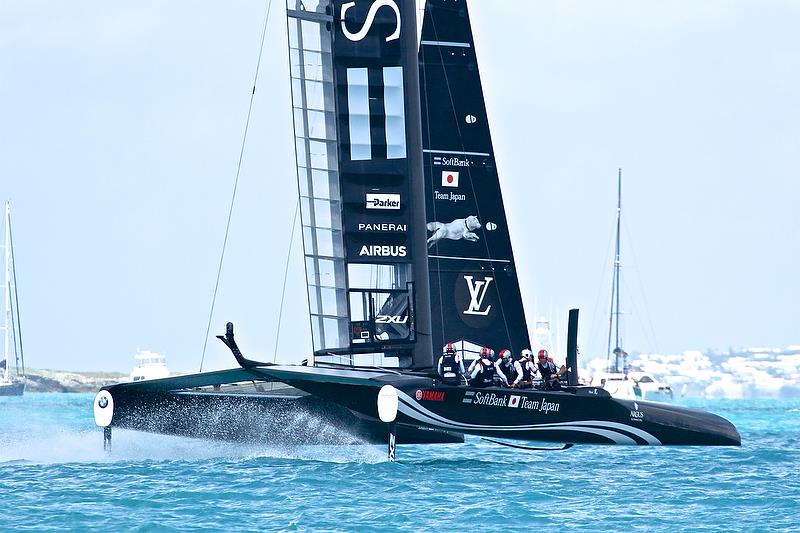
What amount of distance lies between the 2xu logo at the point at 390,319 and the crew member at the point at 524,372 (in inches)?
67.6

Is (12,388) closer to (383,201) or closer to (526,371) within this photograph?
(383,201)

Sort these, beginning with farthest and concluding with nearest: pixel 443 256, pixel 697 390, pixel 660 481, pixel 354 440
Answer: pixel 697 390, pixel 443 256, pixel 354 440, pixel 660 481

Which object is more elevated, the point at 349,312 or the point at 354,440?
the point at 349,312

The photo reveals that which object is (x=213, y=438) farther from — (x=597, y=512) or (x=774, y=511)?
(x=774, y=511)

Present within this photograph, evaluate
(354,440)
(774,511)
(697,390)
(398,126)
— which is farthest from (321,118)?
(697,390)

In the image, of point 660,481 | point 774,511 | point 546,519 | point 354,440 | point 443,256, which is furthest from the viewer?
point 443,256

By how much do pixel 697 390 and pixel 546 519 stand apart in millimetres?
171478

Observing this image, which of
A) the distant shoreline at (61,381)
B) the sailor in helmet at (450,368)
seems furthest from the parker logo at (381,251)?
the distant shoreline at (61,381)

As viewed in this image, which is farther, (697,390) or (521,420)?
(697,390)

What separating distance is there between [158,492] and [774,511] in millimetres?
6851

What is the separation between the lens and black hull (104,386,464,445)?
18.2 meters

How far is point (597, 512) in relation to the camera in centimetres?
1453

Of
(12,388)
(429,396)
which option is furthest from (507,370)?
(12,388)

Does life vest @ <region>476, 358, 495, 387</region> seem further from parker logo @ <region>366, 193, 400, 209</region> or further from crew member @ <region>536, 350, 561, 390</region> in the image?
parker logo @ <region>366, 193, 400, 209</region>
